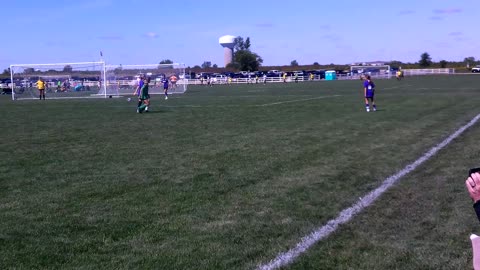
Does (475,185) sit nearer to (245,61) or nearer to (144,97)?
(144,97)

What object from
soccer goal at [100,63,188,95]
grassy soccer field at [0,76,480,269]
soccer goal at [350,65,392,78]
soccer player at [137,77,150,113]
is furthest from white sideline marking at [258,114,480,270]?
soccer goal at [350,65,392,78]

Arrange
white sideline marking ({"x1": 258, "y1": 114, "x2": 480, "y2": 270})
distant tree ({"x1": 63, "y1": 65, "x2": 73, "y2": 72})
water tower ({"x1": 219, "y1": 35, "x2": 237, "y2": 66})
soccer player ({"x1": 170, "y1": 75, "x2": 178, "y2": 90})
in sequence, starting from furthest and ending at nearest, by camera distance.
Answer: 1. water tower ({"x1": 219, "y1": 35, "x2": 237, "y2": 66})
2. soccer player ({"x1": 170, "y1": 75, "x2": 178, "y2": 90})
3. distant tree ({"x1": 63, "y1": 65, "x2": 73, "y2": 72})
4. white sideline marking ({"x1": 258, "y1": 114, "x2": 480, "y2": 270})

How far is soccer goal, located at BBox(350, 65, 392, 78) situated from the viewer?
99062 mm

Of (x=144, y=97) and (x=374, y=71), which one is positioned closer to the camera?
(x=144, y=97)

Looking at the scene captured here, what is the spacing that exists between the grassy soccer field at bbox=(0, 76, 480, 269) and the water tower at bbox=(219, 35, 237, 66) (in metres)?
121

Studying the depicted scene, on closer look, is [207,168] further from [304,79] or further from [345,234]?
[304,79]

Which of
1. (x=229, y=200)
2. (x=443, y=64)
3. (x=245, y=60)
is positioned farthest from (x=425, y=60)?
(x=229, y=200)

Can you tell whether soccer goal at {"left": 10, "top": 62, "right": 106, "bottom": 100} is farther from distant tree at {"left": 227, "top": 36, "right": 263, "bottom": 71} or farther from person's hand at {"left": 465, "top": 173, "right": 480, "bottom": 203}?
distant tree at {"left": 227, "top": 36, "right": 263, "bottom": 71}

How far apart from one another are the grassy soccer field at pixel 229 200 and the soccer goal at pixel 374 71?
8513 centimetres

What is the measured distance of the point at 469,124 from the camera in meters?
17.6

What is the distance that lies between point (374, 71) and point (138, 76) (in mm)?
64713

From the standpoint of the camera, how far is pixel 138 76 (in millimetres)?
48875

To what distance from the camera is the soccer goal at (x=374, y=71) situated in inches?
3900

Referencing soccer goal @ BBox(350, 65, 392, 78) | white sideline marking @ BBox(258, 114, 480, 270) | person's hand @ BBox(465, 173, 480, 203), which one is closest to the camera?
person's hand @ BBox(465, 173, 480, 203)
